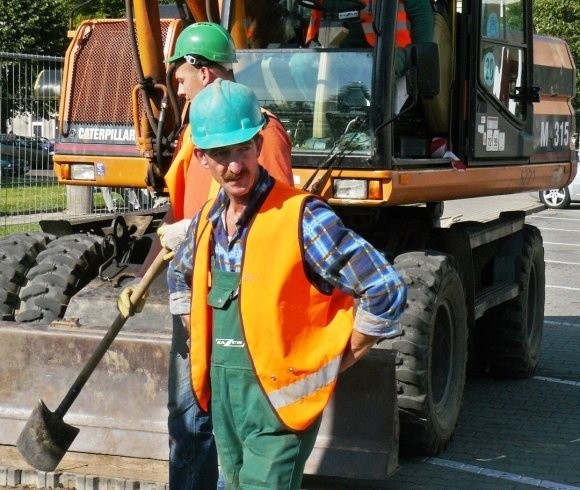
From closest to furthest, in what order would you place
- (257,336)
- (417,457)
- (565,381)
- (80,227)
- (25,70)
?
1. (257,336)
2. (417,457)
3. (80,227)
4. (565,381)
5. (25,70)

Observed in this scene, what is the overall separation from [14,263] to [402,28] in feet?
8.12

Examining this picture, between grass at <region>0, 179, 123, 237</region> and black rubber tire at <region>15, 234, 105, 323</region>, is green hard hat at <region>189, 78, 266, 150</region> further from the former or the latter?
grass at <region>0, 179, 123, 237</region>

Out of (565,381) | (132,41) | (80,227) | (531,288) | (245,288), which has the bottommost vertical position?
(565,381)

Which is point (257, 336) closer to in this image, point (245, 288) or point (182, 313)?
point (245, 288)

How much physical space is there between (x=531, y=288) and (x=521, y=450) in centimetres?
244

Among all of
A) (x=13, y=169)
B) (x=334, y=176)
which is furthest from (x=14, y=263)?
(x=13, y=169)

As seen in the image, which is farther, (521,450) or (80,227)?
(80,227)

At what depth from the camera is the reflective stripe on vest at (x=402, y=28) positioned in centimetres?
643

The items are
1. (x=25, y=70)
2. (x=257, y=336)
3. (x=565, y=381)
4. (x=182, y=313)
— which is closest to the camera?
(x=257, y=336)

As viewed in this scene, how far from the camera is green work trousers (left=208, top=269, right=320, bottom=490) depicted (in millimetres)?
3750

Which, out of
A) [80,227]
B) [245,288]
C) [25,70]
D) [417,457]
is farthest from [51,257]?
[25,70]

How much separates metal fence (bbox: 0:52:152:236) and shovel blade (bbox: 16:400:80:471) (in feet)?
24.4

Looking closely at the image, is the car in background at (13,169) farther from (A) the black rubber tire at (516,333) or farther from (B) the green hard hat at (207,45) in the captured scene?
(B) the green hard hat at (207,45)

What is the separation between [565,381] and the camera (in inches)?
347
